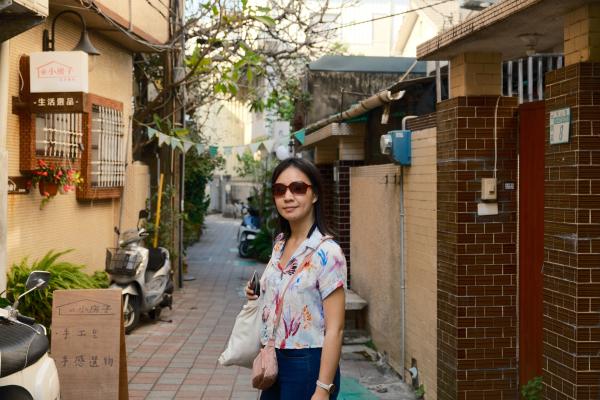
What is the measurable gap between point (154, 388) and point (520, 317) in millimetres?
3588

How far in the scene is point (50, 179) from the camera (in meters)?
8.49

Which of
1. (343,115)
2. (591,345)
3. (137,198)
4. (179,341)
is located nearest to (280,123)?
(137,198)

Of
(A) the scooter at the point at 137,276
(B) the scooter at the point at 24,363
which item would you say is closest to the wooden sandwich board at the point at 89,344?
(B) the scooter at the point at 24,363

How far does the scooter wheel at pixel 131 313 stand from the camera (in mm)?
10148

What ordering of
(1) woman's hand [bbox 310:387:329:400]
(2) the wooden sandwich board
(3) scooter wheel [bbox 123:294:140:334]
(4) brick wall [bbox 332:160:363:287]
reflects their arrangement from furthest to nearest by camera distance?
(4) brick wall [bbox 332:160:363:287]
(3) scooter wheel [bbox 123:294:140:334]
(2) the wooden sandwich board
(1) woman's hand [bbox 310:387:329:400]

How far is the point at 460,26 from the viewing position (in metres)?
→ 5.50

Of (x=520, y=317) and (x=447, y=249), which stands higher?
(x=447, y=249)

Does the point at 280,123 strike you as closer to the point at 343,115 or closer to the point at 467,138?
the point at 343,115

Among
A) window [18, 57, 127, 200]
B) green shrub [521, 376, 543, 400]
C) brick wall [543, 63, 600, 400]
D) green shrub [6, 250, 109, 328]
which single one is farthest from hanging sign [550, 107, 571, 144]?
window [18, 57, 127, 200]

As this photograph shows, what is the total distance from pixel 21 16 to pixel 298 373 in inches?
165

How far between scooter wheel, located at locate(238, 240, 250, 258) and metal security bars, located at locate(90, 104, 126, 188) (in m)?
8.74

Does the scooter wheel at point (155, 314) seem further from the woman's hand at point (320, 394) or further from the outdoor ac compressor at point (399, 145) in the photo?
the woman's hand at point (320, 394)

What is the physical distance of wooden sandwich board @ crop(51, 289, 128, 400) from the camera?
5629mm

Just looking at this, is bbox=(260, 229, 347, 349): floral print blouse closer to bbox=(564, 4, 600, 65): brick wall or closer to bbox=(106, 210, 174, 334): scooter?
bbox=(564, 4, 600, 65): brick wall
